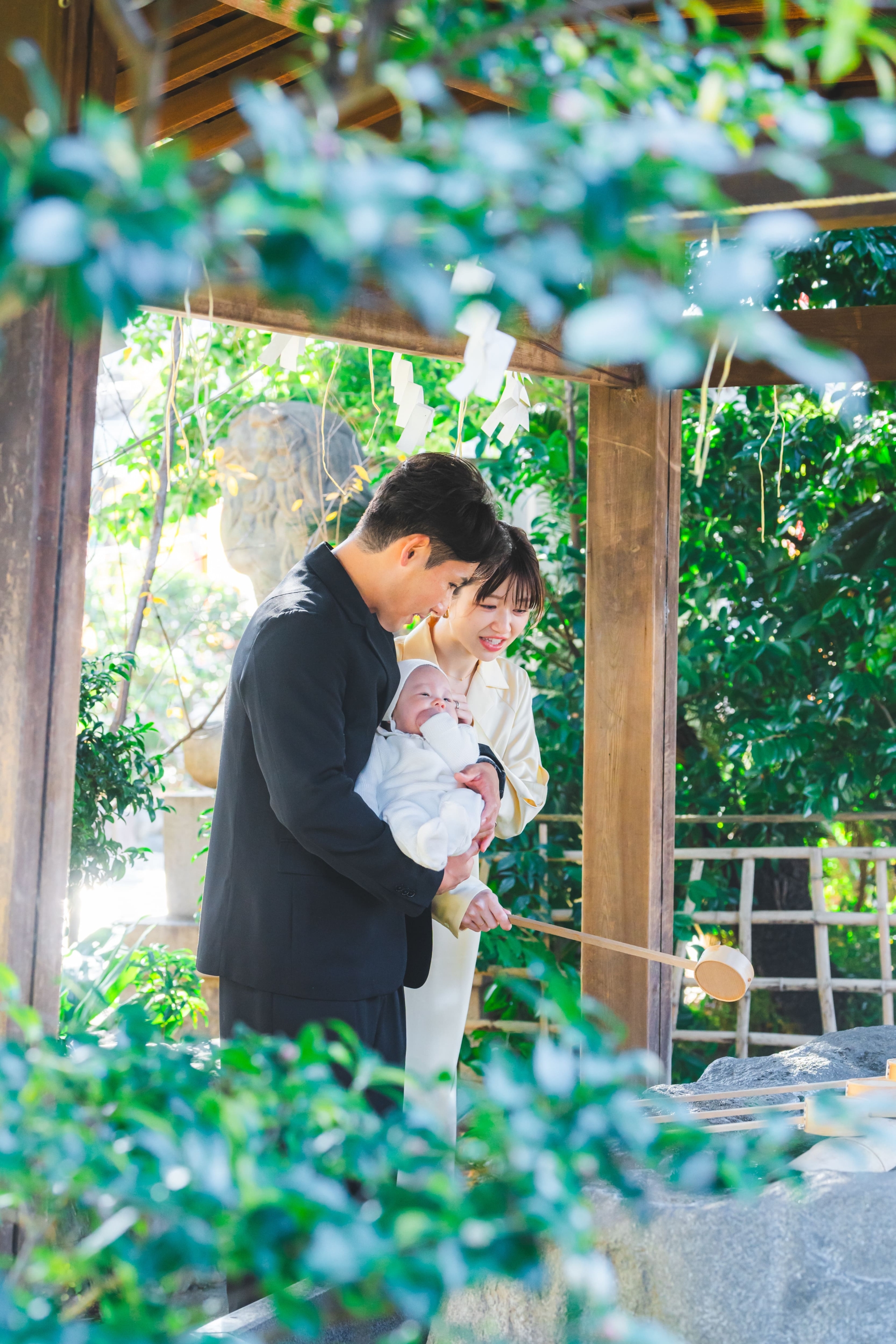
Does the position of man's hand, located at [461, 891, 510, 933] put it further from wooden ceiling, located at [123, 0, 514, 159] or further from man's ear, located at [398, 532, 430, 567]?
wooden ceiling, located at [123, 0, 514, 159]

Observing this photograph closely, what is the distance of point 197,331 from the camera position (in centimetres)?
472

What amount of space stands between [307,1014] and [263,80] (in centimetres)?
154

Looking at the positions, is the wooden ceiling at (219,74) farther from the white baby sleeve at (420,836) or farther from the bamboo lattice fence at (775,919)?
the bamboo lattice fence at (775,919)

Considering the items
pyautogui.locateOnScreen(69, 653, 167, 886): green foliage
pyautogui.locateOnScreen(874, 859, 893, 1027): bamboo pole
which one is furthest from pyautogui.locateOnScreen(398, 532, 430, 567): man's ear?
pyautogui.locateOnScreen(874, 859, 893, 1027): bamboo pole

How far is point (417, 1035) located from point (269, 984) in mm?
652

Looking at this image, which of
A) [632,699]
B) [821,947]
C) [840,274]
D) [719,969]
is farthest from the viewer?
[821,947]

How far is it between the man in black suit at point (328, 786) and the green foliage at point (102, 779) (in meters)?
1.23

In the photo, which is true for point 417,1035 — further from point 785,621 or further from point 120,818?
Result: point 785,621

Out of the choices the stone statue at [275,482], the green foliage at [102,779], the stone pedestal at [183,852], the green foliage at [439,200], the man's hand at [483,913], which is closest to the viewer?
the green foliage at [439,200]

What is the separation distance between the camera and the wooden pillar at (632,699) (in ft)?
8.83

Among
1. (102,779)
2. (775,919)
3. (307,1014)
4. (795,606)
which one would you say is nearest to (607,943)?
(307,1014)

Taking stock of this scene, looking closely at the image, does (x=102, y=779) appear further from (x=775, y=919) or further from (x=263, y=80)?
(x=775, y=919)

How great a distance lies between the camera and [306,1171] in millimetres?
668

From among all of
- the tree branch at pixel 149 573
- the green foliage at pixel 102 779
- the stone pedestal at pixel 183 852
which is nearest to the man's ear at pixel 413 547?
the green foliage at pixel 102 779
